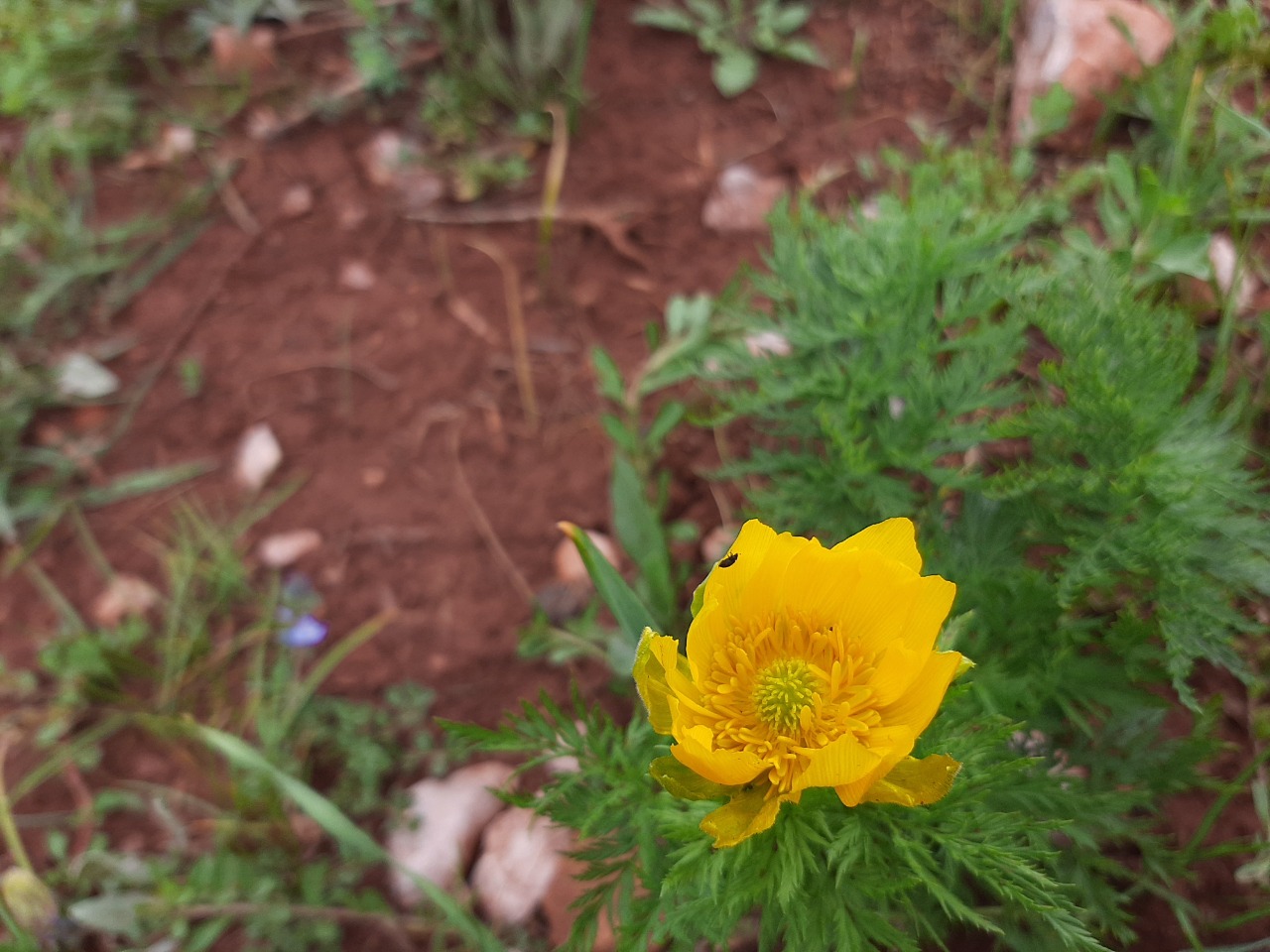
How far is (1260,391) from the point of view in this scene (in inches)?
70.4

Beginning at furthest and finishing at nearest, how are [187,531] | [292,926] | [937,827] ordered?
[187,531] < [292,926] < [937,827]

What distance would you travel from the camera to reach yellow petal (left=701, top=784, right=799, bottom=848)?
902 millimetres

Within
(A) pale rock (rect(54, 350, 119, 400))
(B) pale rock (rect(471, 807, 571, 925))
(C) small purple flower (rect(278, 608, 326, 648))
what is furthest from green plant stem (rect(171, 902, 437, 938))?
(A) pale rock (rect(54, 350, 119, 400))

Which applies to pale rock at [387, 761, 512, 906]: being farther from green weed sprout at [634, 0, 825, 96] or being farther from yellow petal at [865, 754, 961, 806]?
green weed sprout at [634, 0, 825, 96]

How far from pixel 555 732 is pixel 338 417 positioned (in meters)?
1.31

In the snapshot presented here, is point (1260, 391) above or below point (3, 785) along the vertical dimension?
above

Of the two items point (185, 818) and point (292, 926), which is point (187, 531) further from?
point (292, 926)

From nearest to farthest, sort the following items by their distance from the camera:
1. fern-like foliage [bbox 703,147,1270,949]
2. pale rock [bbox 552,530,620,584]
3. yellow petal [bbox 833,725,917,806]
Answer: yellow petal [bbox 833,725,917,806] → fern-like foliage [bbox 703,147,1270,949] → pale rock [bbox 552,530,620,584]

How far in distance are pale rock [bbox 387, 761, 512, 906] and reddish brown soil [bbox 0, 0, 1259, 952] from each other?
133 mm

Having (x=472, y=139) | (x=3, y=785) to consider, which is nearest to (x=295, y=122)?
(x=472, y=139)

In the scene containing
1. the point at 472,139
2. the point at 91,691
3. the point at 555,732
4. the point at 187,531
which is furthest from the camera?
the point at 472,139

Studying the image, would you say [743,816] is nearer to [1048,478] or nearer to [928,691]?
[928,691]

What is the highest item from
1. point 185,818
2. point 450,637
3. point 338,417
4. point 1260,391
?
point 1260,391

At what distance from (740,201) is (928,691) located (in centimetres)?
170
